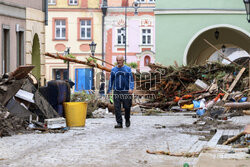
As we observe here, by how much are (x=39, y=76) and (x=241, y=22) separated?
30.3 feet

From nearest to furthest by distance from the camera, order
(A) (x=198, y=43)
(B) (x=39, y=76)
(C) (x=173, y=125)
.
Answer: (C) (x=173, y=125) → (B) (x=39, y=76) → (A) (x=198, y=43)

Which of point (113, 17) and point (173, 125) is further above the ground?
point (113, 17)

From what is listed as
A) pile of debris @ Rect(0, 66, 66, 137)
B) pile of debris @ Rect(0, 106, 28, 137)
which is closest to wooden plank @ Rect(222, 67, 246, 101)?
pile of debris @ Rect(0, 66, 66, 137)

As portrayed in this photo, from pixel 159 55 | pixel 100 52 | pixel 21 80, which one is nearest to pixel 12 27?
pixel 159 55

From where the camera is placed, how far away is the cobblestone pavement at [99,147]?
9.68 m

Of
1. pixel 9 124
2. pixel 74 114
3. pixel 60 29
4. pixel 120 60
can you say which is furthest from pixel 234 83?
pixel 60 29

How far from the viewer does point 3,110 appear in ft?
47.2

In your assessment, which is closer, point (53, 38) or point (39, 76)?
point (39, 76)

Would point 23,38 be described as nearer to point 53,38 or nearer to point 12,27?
point 12,27

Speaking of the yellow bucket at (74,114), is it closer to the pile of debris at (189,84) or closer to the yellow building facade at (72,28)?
the pile of debris at (189,84)

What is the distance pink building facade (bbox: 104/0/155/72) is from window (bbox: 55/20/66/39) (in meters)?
3.53

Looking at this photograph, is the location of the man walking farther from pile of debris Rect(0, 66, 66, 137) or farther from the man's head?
pile of debris Rect(0, 66, 66, 137)

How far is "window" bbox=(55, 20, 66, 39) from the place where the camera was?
188 ft

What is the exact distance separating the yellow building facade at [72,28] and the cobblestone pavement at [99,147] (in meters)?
40.4
